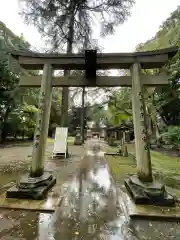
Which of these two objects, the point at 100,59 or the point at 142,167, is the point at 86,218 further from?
the point at 100,59

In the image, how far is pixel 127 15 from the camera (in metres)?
10.3

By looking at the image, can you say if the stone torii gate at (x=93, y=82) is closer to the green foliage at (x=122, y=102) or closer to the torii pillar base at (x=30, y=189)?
the torii pillar base at (x=30, y=189)

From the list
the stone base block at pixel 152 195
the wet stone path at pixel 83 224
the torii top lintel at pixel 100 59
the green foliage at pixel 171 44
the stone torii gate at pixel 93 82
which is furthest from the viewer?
the green foliage at pixel 171 44

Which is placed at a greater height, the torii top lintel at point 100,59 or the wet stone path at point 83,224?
the torii top lintel at point 100,59

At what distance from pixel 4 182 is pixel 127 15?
35.7 ft

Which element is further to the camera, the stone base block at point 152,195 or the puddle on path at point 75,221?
the stone base block at point 152,195

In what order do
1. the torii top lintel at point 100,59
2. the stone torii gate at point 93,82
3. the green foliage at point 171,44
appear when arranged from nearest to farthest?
the stone torii gate at point 93,82, the torii top lintel at point 100,59, the green foliage at point 171,44

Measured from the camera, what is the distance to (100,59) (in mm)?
4195

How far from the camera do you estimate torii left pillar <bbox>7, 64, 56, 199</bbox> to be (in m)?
3.34

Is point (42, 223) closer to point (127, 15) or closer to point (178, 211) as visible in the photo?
point (178, 211)

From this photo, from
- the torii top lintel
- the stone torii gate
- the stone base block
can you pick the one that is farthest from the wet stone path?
the torii top lintel

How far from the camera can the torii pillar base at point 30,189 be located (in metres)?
3.30

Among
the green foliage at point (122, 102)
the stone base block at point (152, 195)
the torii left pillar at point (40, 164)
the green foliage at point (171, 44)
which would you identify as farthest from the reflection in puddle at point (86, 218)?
the green foliage at point (122, 102)

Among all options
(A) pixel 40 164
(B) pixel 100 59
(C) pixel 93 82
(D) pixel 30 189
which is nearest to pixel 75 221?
(D) pixel 30 189
